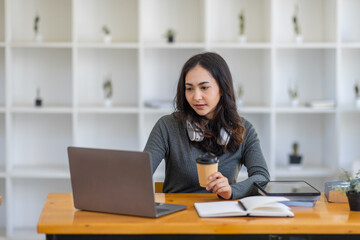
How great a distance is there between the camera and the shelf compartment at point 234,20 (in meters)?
4.38

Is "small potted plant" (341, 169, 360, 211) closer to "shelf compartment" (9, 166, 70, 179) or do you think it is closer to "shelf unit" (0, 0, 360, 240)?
"shelf unit" (0, 0, 360, 240)

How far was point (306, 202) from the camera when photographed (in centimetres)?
204

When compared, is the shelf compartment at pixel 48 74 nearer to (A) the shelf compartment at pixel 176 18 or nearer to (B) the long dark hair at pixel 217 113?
(A) the shelf compartment at pixel 176 18

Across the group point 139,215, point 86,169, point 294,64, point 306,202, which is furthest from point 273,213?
point 294,64

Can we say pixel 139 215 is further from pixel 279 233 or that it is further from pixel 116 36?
pixel 116 36

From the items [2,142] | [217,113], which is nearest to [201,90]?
[217,113]

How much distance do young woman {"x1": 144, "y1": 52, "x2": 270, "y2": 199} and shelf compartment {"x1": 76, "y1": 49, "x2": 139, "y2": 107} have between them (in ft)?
6.12

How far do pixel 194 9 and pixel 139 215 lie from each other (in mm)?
2859

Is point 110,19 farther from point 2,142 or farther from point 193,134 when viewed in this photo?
point 193,134

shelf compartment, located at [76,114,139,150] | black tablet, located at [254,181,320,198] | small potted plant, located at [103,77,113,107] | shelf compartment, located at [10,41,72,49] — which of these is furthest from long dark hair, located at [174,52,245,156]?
shelf compartment, located at [76,114,139,150]

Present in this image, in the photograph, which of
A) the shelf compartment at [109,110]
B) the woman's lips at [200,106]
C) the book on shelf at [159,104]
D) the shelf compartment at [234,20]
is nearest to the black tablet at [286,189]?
the woman's lips at [200,106]

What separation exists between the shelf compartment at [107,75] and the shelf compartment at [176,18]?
26 centimetres

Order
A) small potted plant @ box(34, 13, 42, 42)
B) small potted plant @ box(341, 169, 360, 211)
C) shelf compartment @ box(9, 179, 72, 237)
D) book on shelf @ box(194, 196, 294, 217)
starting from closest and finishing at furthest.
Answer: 1. book on shelf @ box(194, 196, 294, 217)
2. small potted plant @ box(341, 169, 360, 211)
3. small potted plant @ box(34, 13, 42, 42)
4. shelf compartment @ box(9, 179, 72, 237)

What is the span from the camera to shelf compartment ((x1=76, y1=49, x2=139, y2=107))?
14.3 feet
